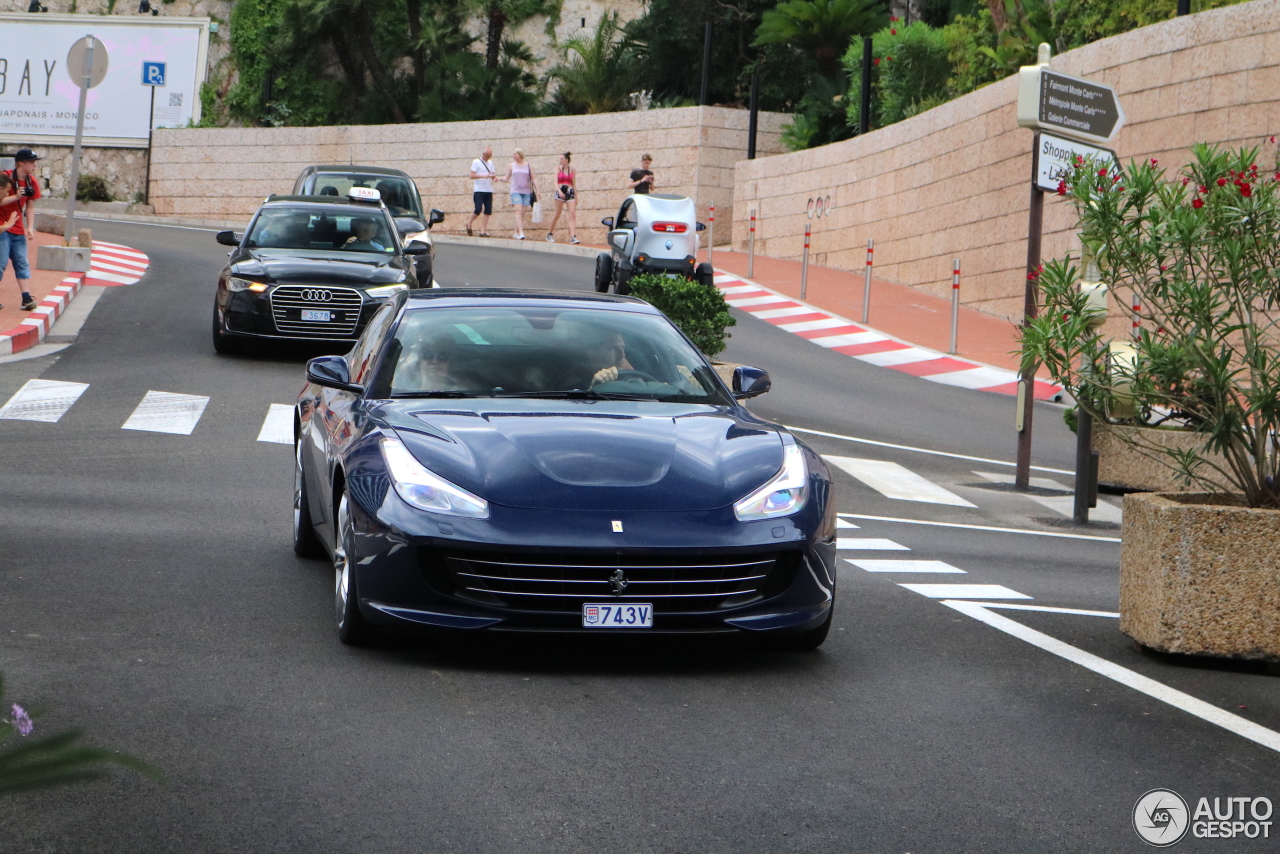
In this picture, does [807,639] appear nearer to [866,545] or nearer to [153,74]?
[866,545]

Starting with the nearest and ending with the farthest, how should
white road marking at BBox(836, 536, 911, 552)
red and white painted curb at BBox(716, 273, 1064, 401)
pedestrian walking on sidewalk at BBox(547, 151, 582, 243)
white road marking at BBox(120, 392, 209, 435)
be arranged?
white road marking at BBox(836, 536, 911, 552), white road marking at BBox(120, 392, 209, 435), red and white painted curb at BBox(716, 273, 1064, 401), pedestrian walking on sidewalk at BBox(547, 151, 582, 243)

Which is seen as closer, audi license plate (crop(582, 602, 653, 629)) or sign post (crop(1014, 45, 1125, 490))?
audi license plate (crop(582, 602, 653, 629))

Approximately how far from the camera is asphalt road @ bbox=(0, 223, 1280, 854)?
4.46 metres

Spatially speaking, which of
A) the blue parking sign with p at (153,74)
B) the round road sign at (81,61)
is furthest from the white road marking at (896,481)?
the blue parking sign with p at (153,74)

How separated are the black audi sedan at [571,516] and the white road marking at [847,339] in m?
16.7

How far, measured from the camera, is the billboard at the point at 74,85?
163 feet

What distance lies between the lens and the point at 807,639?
675 cm

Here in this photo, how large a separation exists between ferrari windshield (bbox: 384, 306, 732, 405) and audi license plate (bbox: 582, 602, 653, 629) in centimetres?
135

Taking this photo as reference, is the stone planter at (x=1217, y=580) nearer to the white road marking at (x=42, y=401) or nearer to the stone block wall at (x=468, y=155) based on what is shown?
the white road marking at (x=42, y=401)

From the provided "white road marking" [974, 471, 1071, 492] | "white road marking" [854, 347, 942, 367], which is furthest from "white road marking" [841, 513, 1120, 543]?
"white road marking" [854, 347, 942, 367]

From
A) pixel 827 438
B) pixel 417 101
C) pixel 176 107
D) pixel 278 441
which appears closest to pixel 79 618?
pixel 278 441

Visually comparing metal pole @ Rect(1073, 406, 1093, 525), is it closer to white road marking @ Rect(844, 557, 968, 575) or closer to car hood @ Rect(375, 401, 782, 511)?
white road marking @ Rect(844, 557, 968, 575)

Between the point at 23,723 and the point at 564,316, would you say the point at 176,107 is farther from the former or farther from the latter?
the point at 23,723

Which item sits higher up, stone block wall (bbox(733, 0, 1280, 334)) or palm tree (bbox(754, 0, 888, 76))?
palm tree (bbox(754, 0, 888, 76))
